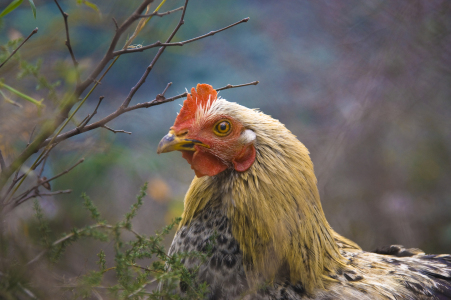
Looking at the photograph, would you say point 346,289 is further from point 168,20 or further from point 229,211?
point 168,20

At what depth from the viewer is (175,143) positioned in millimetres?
1822

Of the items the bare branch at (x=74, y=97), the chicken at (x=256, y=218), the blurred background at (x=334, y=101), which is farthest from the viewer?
the blurred background at (x=334, y=101)

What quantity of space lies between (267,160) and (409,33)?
128 inches

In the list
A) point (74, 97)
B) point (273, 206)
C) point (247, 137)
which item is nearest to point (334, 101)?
point (247, 137)

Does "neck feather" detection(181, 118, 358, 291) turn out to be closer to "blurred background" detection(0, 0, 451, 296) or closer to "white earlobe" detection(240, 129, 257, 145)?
"white earlobe" detection(240, 129, 257, 145)

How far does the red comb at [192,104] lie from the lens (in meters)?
1.91

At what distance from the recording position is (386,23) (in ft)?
13.4

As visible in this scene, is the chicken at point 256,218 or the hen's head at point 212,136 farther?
the hen's head at point 212,136

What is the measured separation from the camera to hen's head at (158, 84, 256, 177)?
1.84 m

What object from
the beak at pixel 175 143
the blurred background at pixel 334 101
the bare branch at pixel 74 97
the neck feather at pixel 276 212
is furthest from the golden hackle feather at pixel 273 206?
the blurred background at pixel 334 101

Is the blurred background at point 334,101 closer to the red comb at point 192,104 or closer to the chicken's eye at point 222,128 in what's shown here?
the red comb at point 192,104

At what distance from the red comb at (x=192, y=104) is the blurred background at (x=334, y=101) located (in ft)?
5.59

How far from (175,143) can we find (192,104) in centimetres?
26

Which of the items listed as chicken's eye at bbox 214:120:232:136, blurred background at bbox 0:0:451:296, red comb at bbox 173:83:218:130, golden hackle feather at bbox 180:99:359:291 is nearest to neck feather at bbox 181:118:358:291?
golden hackle feather at bbox 180:99:359:291
